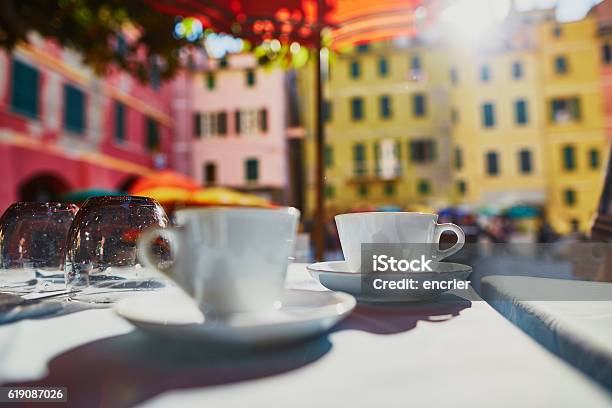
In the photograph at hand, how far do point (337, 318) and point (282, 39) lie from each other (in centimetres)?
194

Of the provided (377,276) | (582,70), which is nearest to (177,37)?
(377,276)

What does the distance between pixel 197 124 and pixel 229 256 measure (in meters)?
15.2

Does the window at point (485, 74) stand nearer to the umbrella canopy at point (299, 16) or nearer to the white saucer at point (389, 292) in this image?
the umbrella canopy at point (299, 16)

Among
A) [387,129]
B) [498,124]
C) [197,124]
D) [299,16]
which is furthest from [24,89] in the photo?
[498,124]

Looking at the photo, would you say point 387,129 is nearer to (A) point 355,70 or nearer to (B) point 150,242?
(A) point 355,70

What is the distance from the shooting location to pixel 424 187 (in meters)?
17.7

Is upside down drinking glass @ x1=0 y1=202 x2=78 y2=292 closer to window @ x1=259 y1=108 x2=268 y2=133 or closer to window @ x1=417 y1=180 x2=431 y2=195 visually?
window @ x1=259 y1=108 x2=268 y2=133

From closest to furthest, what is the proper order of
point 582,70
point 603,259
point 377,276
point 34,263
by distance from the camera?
point 377,276 < point 34,263 < point 603,259 < point 582,70

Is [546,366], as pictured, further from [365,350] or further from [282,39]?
[282,39]

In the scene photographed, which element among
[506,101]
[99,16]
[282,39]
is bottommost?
[282,39]

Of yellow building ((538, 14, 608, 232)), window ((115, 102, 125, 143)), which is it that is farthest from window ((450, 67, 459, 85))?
window ((115, 102, 125, 143))

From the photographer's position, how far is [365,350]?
1.25 ft

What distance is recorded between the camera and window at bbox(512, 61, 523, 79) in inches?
693

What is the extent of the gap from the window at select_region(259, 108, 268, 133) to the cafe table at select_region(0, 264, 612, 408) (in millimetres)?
14918
